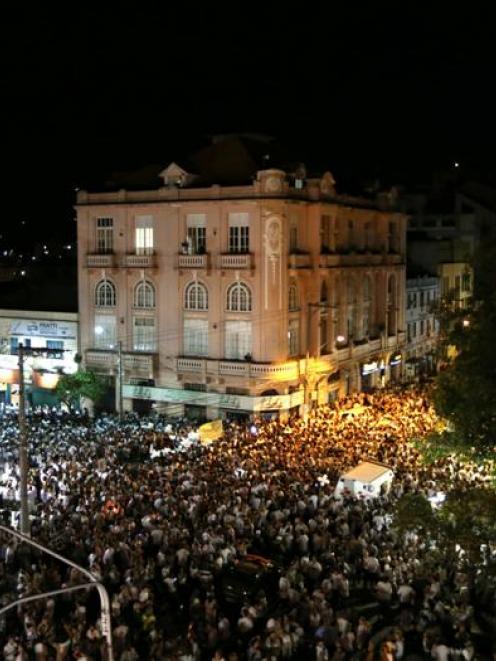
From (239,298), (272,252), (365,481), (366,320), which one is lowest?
(365,481)

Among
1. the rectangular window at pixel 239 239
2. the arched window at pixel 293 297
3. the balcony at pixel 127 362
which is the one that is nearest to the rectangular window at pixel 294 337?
the arched window at pixel 293 297

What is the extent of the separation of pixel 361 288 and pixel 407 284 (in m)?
8.55

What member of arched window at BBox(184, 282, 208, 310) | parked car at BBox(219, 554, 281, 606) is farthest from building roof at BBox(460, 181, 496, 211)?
parked car at BBox(219, 554, 281, 606)

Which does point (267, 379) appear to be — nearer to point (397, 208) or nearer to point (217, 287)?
point (217, 287)

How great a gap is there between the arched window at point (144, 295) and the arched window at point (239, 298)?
476 centimetres

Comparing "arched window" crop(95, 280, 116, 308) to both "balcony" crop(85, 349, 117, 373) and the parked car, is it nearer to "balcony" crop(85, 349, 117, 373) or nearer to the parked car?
"balcony" crop(85, 349, 117, 373)

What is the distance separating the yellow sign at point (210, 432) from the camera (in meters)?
36.4

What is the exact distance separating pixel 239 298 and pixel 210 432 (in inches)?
399

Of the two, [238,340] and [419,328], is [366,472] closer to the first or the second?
[238,340]

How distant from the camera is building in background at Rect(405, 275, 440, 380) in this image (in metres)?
61.0

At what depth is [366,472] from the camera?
2809cm

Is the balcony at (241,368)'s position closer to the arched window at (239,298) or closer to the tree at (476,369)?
the arched window at (239,298)

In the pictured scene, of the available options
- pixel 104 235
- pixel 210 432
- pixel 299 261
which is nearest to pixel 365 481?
pixel 210 432

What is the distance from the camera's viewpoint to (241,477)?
2920 centimetres
